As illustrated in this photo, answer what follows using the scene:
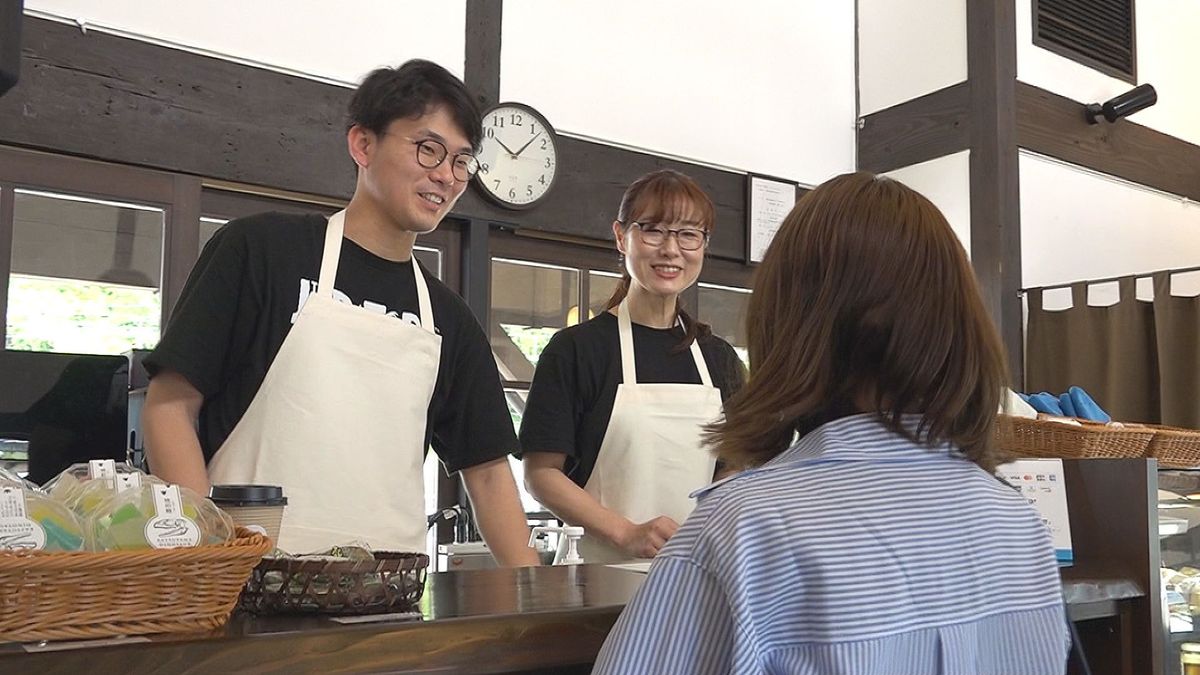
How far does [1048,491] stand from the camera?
6.29ft

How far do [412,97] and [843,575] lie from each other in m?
1.16

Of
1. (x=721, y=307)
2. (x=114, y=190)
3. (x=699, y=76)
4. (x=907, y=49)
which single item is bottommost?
(x=721, y=307)

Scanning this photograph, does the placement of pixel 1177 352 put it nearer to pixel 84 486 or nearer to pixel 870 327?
pixel 870 327

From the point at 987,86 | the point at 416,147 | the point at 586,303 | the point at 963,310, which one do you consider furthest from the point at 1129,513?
the point at 987,86

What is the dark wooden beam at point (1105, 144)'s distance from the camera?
4.54 m

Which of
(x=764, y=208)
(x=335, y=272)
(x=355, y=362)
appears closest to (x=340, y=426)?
(x=355, y=362)

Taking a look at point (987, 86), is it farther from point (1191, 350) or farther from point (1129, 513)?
point (1129, 513)

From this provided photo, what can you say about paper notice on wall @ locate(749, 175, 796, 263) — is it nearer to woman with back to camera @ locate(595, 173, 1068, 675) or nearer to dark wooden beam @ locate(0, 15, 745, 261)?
dark wooden beam @ locate(0, 15, 745, 261)

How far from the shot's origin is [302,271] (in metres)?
1.79

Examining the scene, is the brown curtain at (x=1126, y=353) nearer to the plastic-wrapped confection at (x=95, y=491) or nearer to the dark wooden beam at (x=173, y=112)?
the dark wooden beam at (x=173, y=112)

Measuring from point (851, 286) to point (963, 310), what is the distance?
0.36ft

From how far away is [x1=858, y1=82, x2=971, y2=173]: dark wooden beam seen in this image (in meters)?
4.55

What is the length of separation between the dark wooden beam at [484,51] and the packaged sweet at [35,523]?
298cm

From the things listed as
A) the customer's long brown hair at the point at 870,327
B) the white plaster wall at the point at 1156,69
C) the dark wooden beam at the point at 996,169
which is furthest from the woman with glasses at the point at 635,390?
the white plaster wall at the point at 1156,69
